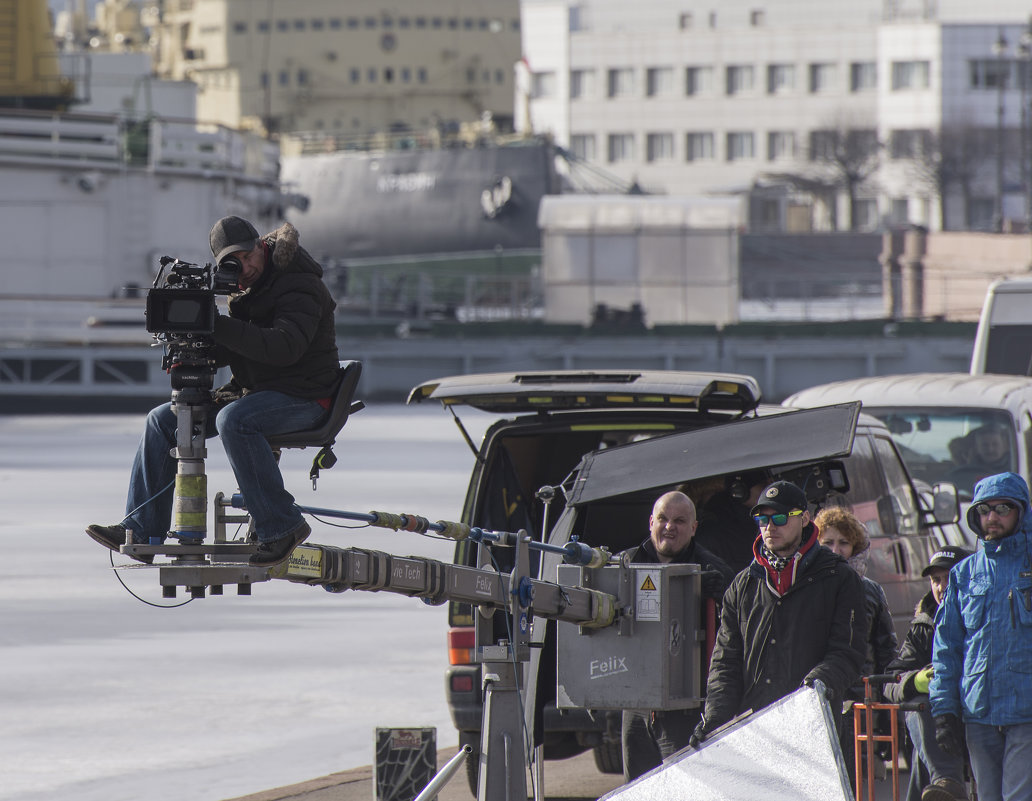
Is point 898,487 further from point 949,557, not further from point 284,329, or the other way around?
point 284,329

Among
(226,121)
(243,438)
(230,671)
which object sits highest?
(226,121)

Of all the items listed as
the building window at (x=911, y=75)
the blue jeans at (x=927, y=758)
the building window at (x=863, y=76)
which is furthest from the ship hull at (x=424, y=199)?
the blue jeans at (x=927, y=758)

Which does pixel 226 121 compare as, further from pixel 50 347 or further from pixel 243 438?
pixel 243 438

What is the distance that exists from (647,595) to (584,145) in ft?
326

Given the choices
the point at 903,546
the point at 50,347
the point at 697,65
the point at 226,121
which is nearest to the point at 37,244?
the point at 50,347

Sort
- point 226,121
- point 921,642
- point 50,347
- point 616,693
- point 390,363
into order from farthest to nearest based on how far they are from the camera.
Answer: point 226,121 < point 390,363 < point 50,347 < point 921,642 < point 616,693

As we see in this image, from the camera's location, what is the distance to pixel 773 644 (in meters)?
6.45

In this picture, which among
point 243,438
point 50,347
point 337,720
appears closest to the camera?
point 243,438

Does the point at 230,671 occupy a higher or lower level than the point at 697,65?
lower

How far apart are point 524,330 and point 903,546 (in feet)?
105

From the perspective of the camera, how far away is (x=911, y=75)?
93000mm

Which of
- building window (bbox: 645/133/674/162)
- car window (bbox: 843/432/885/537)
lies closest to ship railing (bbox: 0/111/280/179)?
car window (bbox: 843/432/885/537)

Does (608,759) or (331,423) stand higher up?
(331,423)

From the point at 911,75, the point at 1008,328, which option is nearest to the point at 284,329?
the point at 1008,328
